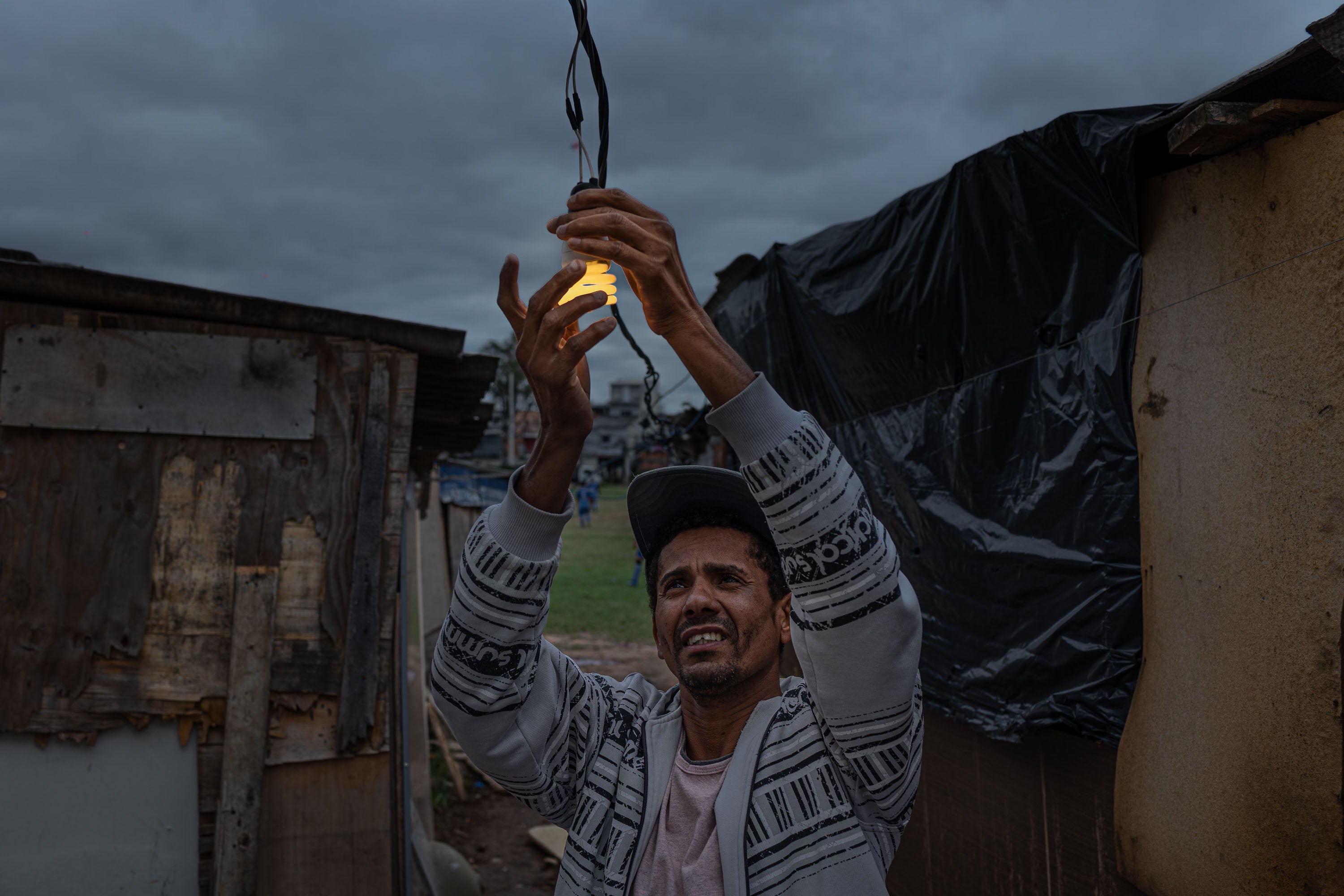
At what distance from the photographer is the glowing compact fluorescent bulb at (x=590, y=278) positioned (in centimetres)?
149

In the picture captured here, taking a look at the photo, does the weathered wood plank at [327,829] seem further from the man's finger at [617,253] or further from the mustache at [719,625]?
the man's finger at [617,253]

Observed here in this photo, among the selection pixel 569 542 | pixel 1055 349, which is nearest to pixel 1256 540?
pixel 1055 349

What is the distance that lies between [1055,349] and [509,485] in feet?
7.39

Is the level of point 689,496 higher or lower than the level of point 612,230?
lower

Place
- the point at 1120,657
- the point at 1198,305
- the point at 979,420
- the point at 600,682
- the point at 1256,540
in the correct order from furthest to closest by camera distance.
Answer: the point at 979,420, the point at 1120,657, the point at 1198,305, the point at 1256,540, the point at 600,682

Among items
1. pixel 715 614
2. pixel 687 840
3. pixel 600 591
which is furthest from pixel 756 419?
pixel 600 591

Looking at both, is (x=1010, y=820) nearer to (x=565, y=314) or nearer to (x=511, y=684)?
(x=511, y=684)

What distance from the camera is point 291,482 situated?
384 centimetres

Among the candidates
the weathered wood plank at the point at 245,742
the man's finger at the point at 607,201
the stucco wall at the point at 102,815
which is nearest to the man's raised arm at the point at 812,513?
the man's finger at the point at 607,201

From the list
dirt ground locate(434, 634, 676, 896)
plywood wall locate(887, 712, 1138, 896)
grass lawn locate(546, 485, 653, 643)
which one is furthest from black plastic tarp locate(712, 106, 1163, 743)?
grass lawn locate(546, 485, 653, 643)

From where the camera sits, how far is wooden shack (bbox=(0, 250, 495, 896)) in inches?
140

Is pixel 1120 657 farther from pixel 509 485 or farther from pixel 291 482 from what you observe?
pixel 291 482

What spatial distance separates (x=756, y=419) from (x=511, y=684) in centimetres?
80

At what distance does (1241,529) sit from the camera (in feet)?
7.97
